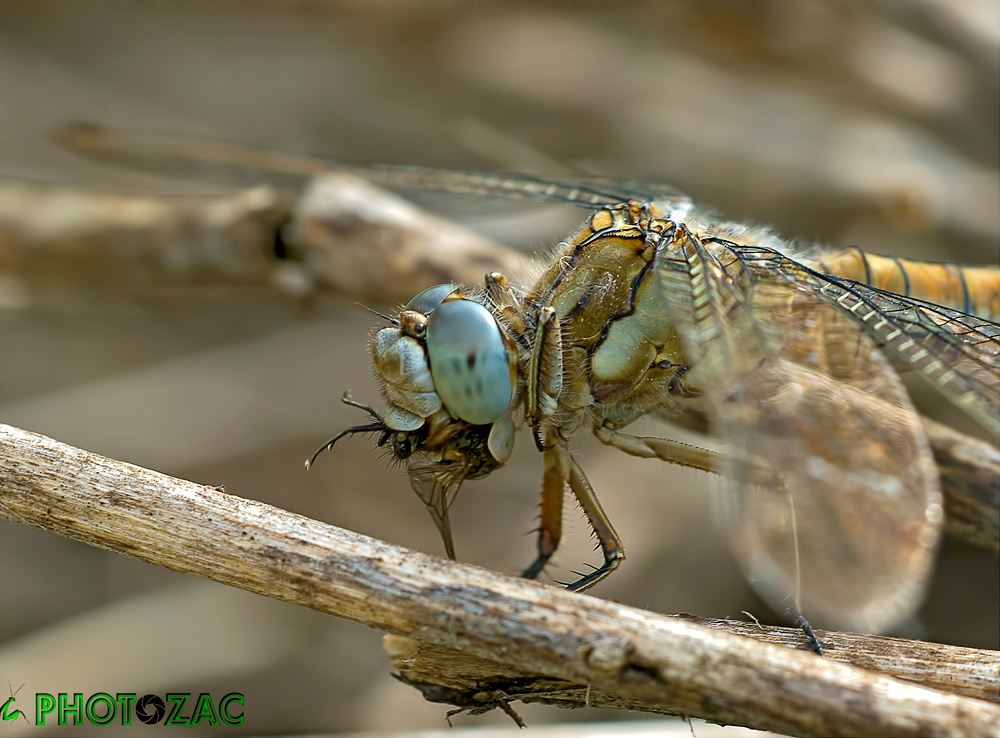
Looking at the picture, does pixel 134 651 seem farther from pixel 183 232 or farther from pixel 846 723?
pixel 846 723

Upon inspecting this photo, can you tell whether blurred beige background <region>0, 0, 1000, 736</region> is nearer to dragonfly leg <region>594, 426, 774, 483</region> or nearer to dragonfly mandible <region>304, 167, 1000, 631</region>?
dragonfly leg <region>594, 426, 774, 483</region>

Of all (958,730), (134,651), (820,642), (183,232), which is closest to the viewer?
(958,730)

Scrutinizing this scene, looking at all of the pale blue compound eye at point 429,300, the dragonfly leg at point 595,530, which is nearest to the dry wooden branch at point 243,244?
the pale blue compound eye at point 429,300

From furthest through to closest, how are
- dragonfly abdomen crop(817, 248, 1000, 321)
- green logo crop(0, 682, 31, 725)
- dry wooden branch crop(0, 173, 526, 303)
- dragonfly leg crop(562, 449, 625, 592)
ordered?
dry wooden branch crop(0, 173, 526, 303) → dragonfly abdomen crop(817, 248, 1000, 321) → green logo crop(0, 682, 31, 725) → dragonfly leg crop(562, 449, 625, 592)

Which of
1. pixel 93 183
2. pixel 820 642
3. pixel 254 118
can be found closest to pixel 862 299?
pixel 820 642

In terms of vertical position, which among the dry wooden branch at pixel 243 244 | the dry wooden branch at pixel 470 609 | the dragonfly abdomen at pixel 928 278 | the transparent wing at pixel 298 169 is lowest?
the dry wooden branch at pixel 470 609

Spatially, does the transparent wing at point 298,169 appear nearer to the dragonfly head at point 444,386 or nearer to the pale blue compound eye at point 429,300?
the pale blue compound eye at point 429,300

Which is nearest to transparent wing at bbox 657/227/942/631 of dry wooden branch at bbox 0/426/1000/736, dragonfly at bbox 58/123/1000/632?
dragonfly at bbox 58/123/1000/632
